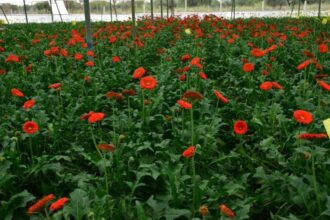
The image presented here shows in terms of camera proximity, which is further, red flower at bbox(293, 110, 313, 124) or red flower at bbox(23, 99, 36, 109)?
red flower at bbox(23, 99, 36, 109)

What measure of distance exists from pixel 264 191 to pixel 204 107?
→ 3.93ft

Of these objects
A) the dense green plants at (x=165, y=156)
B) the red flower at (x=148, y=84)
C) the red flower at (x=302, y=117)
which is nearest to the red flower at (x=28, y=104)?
the dense green plants at (x=165, y=156)

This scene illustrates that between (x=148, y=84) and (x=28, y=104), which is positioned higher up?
(x=148, y=84)

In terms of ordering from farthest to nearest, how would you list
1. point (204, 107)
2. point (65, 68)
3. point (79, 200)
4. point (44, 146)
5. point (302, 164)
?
1. point (65, 68)
2. point (204, 107)
3. point (44, 146)
4. point (302, 164)
5. point (79, 200)

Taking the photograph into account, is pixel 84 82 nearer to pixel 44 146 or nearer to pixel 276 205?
pixel 44 146

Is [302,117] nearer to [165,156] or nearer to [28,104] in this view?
[165,156]

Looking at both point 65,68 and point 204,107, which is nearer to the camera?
point 204,107

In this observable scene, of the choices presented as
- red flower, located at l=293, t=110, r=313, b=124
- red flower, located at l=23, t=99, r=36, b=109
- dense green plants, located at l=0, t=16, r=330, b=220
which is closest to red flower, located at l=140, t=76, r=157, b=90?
dense green plants, located at l=0, t=16, r=330, b=220

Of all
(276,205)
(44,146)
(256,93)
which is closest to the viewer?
(276,205)

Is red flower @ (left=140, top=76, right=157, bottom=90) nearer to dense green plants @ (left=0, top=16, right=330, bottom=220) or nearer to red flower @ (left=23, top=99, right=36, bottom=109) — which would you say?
dense green plants @ (left=0, top=16, right=330, bottom=220)

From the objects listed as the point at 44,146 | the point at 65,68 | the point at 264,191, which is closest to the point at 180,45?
the point at 65,68

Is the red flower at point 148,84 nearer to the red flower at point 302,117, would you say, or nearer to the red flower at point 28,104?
Answer: the red flower at point 28,104

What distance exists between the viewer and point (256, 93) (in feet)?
13.8

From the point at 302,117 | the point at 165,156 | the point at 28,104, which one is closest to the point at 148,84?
the point at 165,156
